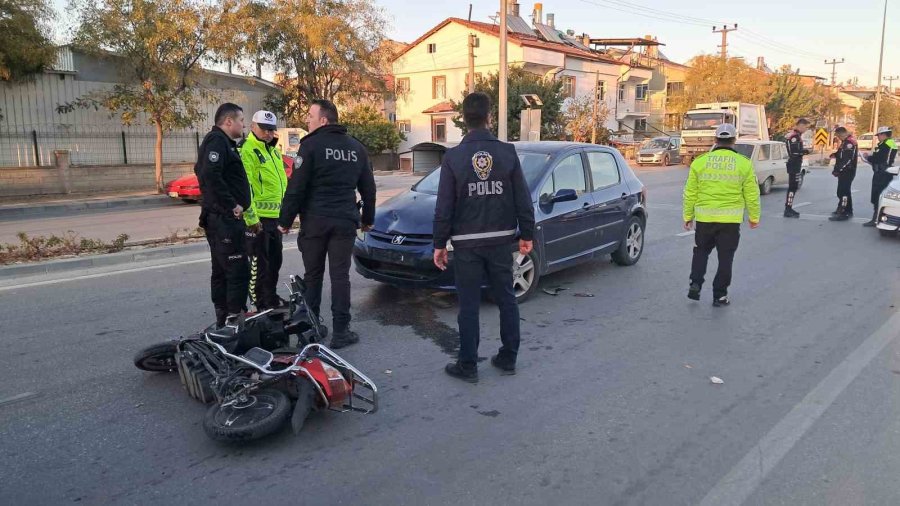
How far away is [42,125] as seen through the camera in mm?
19359

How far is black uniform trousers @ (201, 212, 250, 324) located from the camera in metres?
5.07

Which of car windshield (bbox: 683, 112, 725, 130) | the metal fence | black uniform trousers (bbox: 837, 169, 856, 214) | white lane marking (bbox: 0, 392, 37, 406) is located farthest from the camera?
car windshield (bbox: 683, 112, 725, 130)

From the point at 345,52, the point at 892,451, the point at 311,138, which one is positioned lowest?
the point at 892,451

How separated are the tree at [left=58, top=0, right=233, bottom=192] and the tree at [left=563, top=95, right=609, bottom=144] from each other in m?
20.2

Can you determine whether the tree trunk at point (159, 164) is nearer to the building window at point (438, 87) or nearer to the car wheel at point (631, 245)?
the car wheel at point (631, 245)

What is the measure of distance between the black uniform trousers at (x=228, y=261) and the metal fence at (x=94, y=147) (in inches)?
662

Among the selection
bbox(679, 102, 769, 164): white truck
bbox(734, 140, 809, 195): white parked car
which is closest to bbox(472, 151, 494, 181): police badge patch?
bbox(734, 140, 809, 195): white parked car

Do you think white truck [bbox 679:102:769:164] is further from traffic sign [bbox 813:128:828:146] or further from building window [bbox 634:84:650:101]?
building window [bbox 634:84:650:101]

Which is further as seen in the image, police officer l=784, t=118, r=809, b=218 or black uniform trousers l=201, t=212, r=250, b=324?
police officer l=784, t=118, r=809, b=218

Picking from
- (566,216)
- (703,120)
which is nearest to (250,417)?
(566,216)

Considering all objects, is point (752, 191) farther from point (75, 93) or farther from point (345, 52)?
point (345, 52)

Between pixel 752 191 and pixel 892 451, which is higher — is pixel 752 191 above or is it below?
above

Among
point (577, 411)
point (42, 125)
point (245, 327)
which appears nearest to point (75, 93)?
point (42, 125)

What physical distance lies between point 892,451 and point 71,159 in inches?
858
